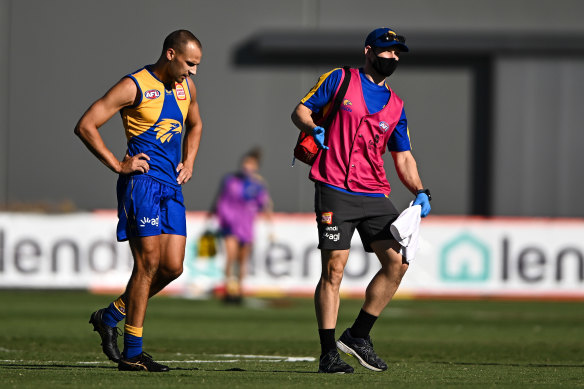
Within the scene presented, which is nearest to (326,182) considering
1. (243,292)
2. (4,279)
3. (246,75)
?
(243,292)

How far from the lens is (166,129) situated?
25.4ft

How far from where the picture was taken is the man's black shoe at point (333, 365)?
761 centimetres

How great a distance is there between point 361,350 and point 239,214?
9554 millimetres

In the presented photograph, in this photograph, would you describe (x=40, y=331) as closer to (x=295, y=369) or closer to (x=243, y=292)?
(x=295, y=369)

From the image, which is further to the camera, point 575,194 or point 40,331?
point 575,194

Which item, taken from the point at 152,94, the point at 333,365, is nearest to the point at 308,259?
the point at 333,365

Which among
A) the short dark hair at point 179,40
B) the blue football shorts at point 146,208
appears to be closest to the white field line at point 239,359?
the blue football shorts at point 146,208

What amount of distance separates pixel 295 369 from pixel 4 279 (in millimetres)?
10736

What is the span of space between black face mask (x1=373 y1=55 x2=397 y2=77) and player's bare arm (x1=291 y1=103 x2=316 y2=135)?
22.7 inches

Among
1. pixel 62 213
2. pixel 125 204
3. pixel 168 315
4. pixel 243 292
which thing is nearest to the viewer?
pixel 125 204

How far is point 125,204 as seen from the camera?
25.1 feet

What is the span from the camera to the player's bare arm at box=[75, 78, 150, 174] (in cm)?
755

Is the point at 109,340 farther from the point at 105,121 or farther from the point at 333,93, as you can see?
the point at 333,93

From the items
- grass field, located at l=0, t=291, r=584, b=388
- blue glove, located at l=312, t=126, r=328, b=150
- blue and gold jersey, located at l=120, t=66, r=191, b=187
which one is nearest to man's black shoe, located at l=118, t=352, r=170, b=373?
grass field, located at l=0, t=291, r=584, b=388
